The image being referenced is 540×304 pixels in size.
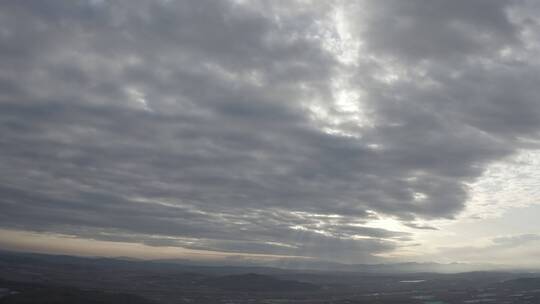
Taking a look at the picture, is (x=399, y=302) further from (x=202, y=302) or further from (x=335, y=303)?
(x=202, y=302)

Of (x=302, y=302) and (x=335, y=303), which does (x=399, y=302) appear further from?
(x=302, y=302)

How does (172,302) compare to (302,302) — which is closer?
(172,302)

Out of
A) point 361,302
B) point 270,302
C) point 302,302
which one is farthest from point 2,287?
point 361,302

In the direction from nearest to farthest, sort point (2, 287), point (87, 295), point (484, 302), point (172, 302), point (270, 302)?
1. point (87, 295)
2. point (2, 287)
3. point (172, 302)
4. point (270, 302)
5. point (484, 302)

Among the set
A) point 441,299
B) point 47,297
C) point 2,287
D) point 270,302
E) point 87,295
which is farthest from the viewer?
point 441,299

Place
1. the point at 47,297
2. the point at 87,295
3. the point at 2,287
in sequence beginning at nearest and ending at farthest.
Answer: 1. the point at 47,297
2. the point at 87,295
3. the point at 2,287

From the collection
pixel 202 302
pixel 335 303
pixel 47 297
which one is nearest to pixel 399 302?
pixel 335 303

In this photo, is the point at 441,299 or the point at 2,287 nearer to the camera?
the point at 2,287

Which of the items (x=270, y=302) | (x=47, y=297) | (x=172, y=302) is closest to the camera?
(x=47, y=297)

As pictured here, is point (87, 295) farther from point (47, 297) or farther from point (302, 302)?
point (302, 302)
